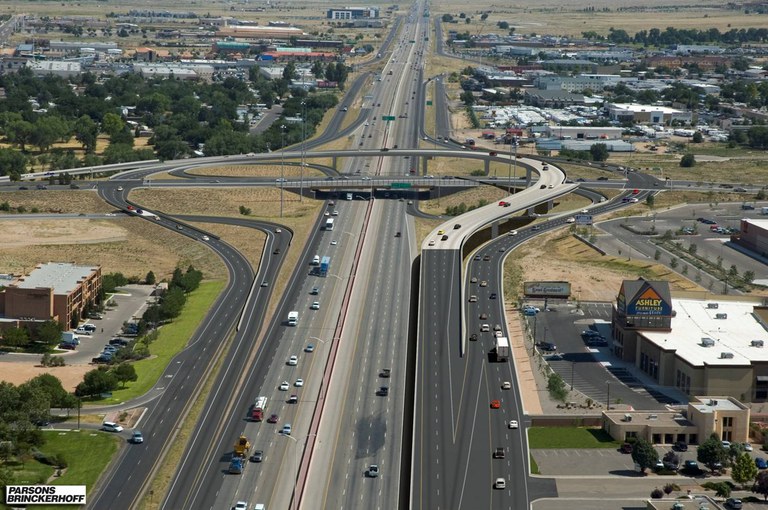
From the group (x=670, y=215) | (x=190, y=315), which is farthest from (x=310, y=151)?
(x=190, y=315)

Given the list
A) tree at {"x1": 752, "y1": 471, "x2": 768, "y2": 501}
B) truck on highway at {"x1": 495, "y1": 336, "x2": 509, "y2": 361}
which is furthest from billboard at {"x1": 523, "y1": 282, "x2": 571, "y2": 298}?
tree at {"x1": 752, "y1": 471, "x2": 768, "y2": 501}

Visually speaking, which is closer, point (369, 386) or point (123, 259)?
point (369, 386)

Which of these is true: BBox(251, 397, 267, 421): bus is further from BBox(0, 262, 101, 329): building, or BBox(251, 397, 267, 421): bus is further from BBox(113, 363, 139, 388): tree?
BBox(0, 262, 101, 329): building

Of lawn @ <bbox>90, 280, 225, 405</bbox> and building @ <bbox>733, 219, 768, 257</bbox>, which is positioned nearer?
lawn @ <bbox>90, 280, 225, 405</bbox>

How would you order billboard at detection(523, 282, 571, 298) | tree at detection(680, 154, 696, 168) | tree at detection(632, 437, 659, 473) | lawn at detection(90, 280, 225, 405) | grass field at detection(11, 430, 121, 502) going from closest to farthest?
grass field at detection(11, 430, 121, 502) < tree at detection(632, 437, 659, 473) < lawn at detection(90, 280, 225, 405) < billboard at detection(523, 282, 571, 298) < tree at detection(680, 154, 696, 168)

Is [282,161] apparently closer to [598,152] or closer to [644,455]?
[598,152]

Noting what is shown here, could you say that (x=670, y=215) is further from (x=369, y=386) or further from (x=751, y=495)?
(x=751, y=495)

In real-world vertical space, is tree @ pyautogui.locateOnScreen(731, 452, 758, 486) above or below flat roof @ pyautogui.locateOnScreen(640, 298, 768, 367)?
below

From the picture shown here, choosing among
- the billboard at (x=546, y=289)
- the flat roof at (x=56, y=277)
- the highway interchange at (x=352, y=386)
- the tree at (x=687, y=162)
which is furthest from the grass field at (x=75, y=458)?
the tree at (x=687, y=162)
